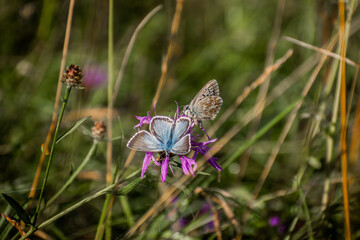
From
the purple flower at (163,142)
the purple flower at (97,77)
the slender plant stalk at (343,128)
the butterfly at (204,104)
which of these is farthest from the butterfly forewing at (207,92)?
the purple flower at (97,77)

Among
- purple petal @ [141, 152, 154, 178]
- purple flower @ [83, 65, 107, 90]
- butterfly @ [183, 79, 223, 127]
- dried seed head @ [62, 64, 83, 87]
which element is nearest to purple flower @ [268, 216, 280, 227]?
butterfly @ [183, 79, 223, 127]

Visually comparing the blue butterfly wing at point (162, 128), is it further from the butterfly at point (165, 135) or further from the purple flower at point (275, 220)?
the purple flower at point (275, 220)

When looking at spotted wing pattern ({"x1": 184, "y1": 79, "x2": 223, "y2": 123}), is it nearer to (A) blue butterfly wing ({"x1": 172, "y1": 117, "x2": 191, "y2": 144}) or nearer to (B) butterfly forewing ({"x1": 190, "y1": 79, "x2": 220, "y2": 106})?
(B) butterfly forewing ({"x1": 190, "y1": 79, "x2": 220, "y2": 106})

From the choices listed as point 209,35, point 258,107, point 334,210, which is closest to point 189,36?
point 209,35

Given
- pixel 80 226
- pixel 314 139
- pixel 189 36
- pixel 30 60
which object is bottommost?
pixel 80 226

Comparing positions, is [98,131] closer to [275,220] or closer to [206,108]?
[206,108]

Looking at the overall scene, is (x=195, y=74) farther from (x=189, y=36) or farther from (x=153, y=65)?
(x=189, y=36)

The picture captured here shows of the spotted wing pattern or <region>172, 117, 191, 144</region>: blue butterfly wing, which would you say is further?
the spotted wing pattern

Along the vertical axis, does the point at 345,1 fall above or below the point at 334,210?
above
